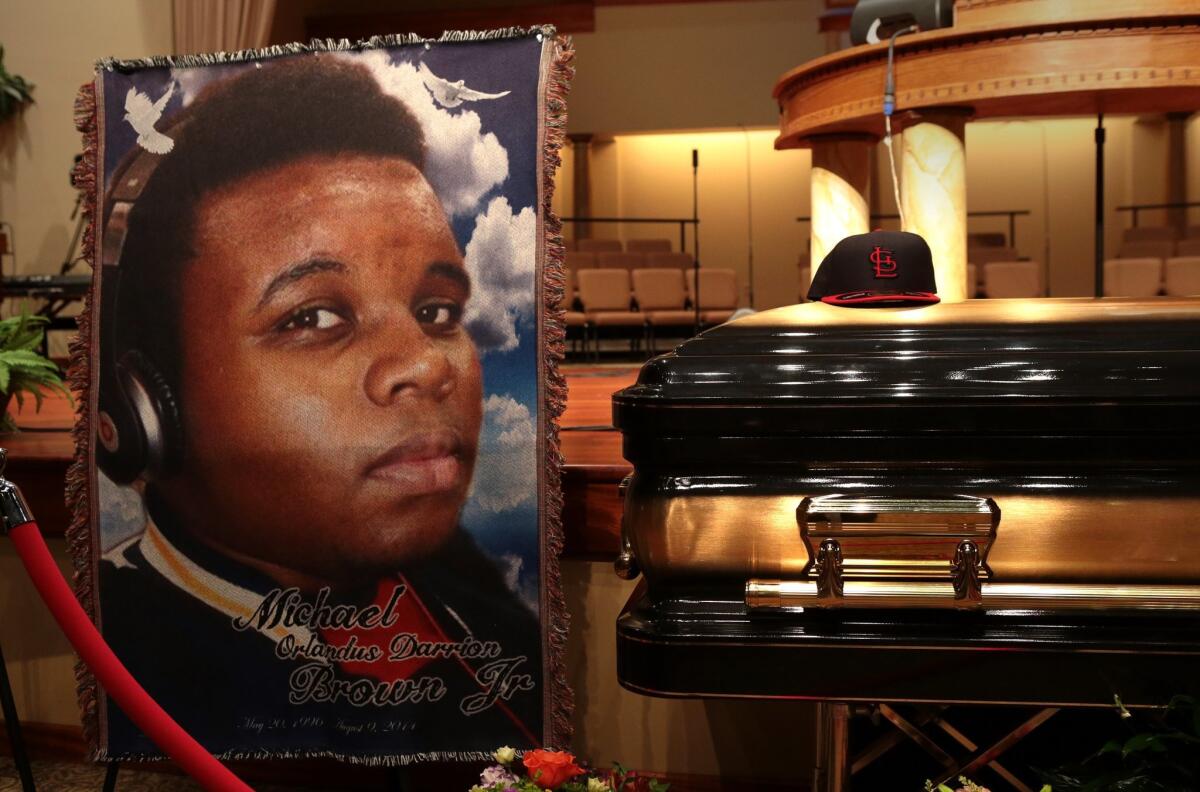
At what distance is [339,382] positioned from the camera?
1721 mm

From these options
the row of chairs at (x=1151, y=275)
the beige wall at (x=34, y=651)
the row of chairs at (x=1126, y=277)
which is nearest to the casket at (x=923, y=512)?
the beige wall at (x=34, y=651)

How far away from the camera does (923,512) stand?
0.94 meters

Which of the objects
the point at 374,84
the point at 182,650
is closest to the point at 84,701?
the point at 182,650

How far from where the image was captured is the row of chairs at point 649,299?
803 cm

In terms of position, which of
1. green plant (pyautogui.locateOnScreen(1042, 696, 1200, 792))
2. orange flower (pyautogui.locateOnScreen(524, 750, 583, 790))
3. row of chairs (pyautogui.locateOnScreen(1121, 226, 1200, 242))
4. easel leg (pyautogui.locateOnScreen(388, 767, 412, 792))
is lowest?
easel leg (pyautogui.locateOnScreen(388, 767, 412, 792))

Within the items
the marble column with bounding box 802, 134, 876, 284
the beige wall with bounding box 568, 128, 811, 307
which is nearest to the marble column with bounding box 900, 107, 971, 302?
the marble column with bounding box 802, 134, 876, 284

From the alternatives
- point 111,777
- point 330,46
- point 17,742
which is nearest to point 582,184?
point 330,46

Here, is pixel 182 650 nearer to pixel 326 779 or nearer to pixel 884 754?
pixel 326 779

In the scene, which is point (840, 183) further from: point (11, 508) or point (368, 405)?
point (11, 508)

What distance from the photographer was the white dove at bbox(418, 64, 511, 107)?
1739 millimetres

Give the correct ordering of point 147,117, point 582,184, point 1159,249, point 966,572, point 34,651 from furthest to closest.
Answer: point 582,184, point 1159,249, point 34,651, point 147,117, point 966,572

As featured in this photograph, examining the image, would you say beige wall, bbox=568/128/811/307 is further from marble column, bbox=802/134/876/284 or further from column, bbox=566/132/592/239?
marble column, bbox=802/134/876/284

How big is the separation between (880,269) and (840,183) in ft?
6.37

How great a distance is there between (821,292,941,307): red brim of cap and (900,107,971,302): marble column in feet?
4.32
